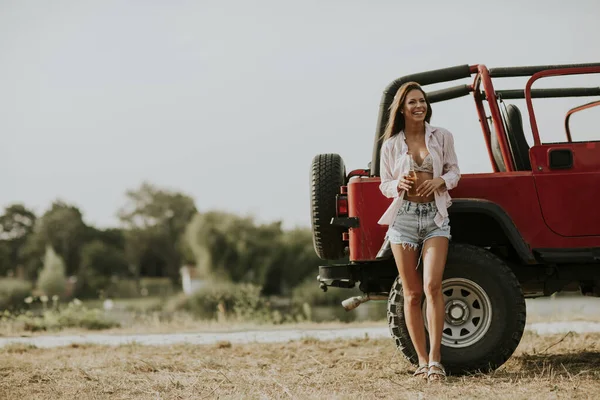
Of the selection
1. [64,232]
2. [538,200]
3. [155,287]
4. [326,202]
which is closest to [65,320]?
[326,202]

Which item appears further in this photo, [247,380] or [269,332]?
[269,332]

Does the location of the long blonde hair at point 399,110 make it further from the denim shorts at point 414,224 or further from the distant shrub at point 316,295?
the distant shrub at point 316,295

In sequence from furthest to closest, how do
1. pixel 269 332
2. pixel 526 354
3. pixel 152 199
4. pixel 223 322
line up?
pixel 152 199, pixel 223 322, pixel 269 332, pixel 526 354

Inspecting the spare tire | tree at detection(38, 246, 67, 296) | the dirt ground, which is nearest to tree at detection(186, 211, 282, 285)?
tree at detection(38, 246, 67, 296)

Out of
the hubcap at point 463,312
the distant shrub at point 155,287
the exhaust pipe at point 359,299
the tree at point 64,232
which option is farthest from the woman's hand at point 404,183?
the tree at point 64,232

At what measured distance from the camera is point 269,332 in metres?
10.0

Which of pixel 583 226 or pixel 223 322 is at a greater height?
pixel 583 226

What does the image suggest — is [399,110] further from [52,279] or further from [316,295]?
[52,279]

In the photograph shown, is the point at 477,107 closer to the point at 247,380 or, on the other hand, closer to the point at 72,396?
the point at 247,380

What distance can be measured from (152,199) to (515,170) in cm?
7964

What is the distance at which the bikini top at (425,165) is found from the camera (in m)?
5.71

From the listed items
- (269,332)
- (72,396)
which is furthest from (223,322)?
(72,396)

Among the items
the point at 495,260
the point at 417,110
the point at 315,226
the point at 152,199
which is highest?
the point at 152,199

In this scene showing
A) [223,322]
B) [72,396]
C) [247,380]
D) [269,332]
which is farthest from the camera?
[223,322]
